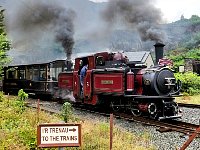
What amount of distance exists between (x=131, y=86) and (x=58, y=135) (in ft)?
26.8

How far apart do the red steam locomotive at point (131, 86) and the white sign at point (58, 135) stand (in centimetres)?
785

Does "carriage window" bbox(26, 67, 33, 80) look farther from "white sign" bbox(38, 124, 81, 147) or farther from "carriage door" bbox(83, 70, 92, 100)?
"white sign" bbox(38, 124, 81, 147)

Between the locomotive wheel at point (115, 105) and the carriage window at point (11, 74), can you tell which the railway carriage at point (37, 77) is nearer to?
the carriage window at point (11, 74)

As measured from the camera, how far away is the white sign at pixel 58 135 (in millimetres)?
5160

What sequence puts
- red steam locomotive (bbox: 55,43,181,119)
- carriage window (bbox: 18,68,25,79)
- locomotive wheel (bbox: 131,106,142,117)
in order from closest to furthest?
1. red steam locomotive (bbox: 55,43,181,119)
2. locomotive wheel (bbox: 131,106,142,117)
3. carriage window (bbox: 18,68,25,79)

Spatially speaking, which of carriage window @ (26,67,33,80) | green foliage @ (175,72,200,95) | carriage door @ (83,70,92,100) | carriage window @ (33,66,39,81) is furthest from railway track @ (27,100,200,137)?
green foliage @ (175,72,200,95)

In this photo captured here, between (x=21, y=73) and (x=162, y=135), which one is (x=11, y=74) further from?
(x=162, y=135)

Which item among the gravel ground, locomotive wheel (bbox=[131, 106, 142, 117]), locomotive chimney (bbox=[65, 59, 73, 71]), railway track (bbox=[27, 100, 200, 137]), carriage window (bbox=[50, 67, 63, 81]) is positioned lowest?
the gravel ground

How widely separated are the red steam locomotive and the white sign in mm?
7849

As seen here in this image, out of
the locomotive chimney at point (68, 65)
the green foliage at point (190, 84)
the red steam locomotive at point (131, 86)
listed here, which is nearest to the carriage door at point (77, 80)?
the red steam locomotive at point (131, 86)

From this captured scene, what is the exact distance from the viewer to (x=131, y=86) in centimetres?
1314

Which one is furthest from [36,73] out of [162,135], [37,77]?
[162,135]

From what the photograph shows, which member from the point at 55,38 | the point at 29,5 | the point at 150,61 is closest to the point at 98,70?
the point at 55,38

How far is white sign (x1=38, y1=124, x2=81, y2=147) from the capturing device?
516 centimetres
